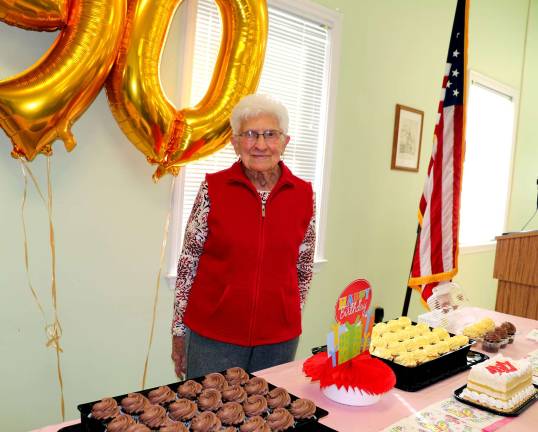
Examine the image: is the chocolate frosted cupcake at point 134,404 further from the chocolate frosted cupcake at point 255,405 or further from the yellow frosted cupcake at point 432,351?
the yellow frosted cupcake at point 432,351

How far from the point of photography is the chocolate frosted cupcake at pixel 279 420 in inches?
38.7

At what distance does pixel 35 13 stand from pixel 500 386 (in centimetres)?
170

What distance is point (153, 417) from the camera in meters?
0.97

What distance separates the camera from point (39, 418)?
1.99m

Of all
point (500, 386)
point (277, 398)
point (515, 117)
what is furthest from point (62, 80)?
point (515, 117)

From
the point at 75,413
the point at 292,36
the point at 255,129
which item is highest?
the point at 292,36

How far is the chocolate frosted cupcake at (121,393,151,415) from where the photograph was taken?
1000 millimetres

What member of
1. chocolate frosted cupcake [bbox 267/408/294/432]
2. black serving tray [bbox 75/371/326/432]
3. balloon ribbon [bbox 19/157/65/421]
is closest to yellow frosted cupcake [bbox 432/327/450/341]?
black serving tray [bbox 75/371/326/432]

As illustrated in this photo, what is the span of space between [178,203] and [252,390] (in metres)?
1.35

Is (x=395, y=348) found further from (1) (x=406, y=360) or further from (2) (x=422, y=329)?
(2) (x=422, y=329)

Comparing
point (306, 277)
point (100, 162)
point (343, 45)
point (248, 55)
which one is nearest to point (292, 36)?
point (343, 45)

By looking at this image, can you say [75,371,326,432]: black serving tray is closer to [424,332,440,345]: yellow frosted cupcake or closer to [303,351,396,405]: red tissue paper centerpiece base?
[303,351,396,405]: red tissue paper centerpiece base

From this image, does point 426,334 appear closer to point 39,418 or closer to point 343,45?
point 39,418

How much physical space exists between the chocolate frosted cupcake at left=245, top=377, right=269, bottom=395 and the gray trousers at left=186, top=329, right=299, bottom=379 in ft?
1.44
